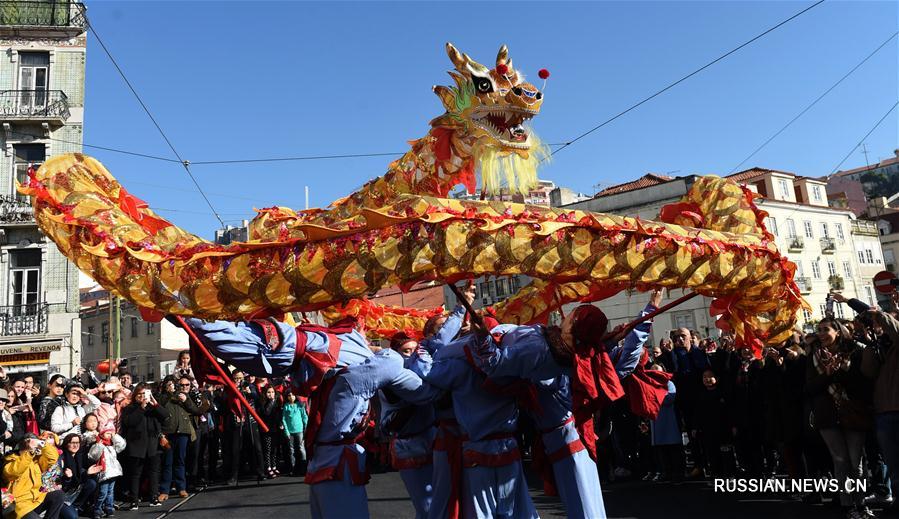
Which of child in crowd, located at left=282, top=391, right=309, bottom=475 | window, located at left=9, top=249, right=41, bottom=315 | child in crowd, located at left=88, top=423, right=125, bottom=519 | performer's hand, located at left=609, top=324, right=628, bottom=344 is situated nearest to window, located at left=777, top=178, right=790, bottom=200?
child in crowd, located at left=282, top=391, right=309, bottom=475

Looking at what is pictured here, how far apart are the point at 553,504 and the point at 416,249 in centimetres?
463

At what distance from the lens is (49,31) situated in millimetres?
20984

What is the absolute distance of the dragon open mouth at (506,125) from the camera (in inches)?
191

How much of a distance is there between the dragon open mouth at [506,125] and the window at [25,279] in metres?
19.0

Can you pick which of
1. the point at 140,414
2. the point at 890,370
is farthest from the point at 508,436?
the point at 140,414

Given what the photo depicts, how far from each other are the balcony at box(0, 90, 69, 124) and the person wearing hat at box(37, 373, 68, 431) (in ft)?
47.4

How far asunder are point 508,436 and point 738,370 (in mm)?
4257

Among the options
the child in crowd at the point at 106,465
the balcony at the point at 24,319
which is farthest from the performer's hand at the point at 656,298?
the balcony at the point at 24,319

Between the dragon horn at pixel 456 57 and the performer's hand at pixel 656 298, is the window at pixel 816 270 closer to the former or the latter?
the performer's hand at pixel 656 298

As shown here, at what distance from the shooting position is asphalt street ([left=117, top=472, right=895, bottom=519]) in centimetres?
644

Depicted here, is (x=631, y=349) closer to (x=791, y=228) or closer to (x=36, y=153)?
(x=36, y=153)

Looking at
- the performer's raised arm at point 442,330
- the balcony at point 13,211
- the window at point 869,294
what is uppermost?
the balcony at point 13,211

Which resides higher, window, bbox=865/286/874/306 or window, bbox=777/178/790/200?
window, bbox=777/178/790/200

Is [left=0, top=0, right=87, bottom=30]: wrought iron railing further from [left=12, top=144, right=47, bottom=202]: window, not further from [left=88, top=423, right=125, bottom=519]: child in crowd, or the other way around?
[left=88, top=423, right=125, bottom=519]: child in crowd
